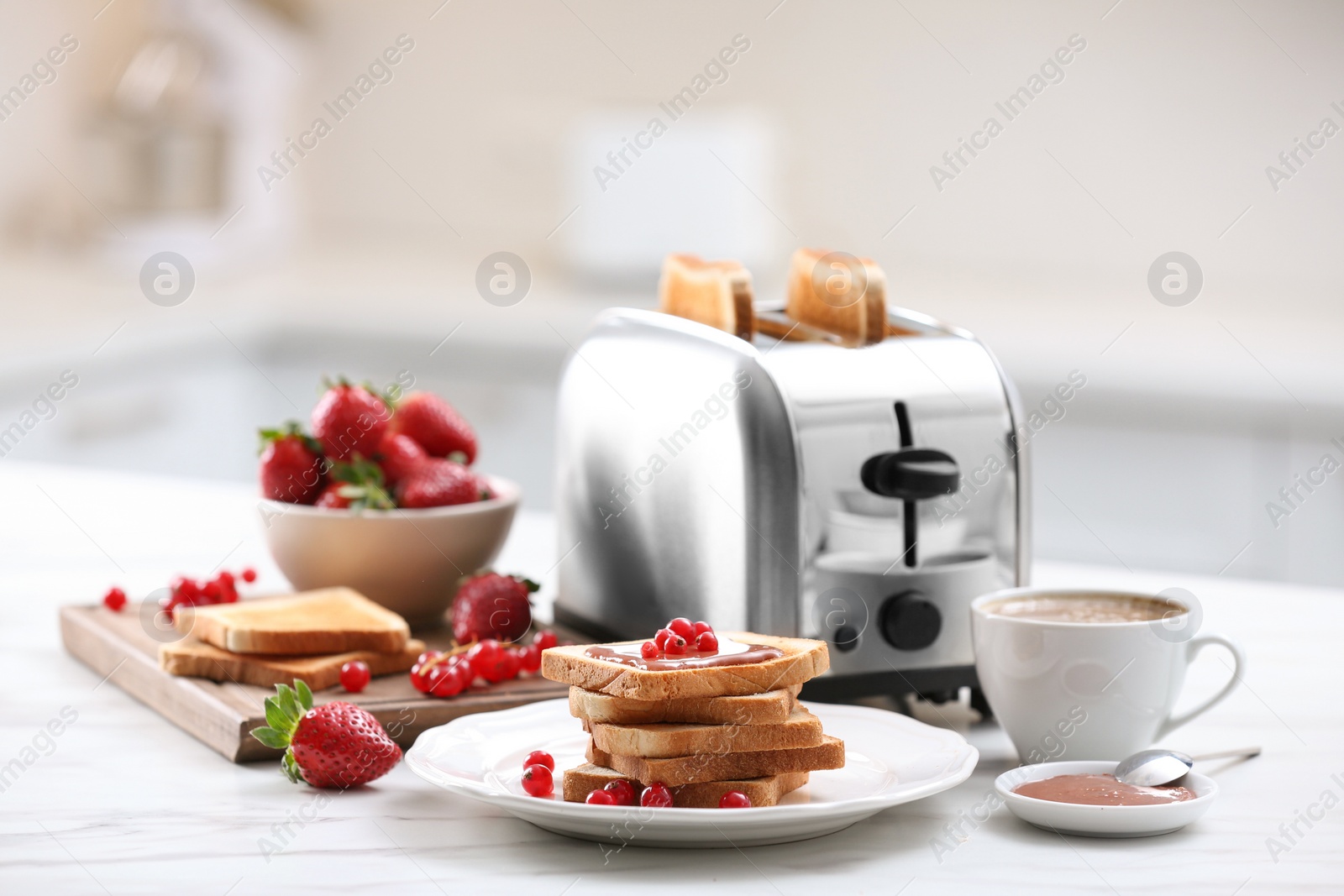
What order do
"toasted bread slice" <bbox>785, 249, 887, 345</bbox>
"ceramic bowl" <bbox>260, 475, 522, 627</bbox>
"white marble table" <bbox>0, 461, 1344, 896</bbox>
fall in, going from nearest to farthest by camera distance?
"white marble table" <bbox>0, 461, 1344, 896</bbox>
"toasted bread slice" <bbox>785, 249, 887, 345</bbox>
"ceramic bowl" <bbox>260, 475, 522, 627</bbox>

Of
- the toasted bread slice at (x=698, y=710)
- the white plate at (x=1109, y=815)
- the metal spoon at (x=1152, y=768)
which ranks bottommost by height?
the white plate at (x=1109, y=815)

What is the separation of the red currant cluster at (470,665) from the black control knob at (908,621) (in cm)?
23

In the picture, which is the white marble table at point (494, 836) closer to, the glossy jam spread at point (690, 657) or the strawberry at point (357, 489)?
the glossy jam spread at point (690, 657)

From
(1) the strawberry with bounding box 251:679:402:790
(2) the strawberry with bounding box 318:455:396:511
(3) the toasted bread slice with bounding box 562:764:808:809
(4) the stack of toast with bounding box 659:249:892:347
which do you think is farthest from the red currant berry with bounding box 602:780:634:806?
(2) the strawberry with bounding box 318:455:396:511

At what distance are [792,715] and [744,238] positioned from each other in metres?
2.91

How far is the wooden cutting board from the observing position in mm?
875

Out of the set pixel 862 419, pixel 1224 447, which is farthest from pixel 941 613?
pixel 1224 447

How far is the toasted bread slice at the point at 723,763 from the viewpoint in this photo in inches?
28.2

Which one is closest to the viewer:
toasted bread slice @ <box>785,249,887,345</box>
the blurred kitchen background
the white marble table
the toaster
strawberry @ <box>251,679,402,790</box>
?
the white marble table

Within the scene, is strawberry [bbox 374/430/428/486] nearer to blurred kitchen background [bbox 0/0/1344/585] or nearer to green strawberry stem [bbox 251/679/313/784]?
green strawberry stem [bbox 251/679/313/784]

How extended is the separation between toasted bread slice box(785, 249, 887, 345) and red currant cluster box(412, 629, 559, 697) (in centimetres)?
30

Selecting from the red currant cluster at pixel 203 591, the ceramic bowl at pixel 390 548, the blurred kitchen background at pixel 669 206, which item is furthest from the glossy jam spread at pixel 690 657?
the blurred kitchen background at pixel 669 206

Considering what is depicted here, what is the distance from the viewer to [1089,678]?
2.70 ft

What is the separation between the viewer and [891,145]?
11.8ft
